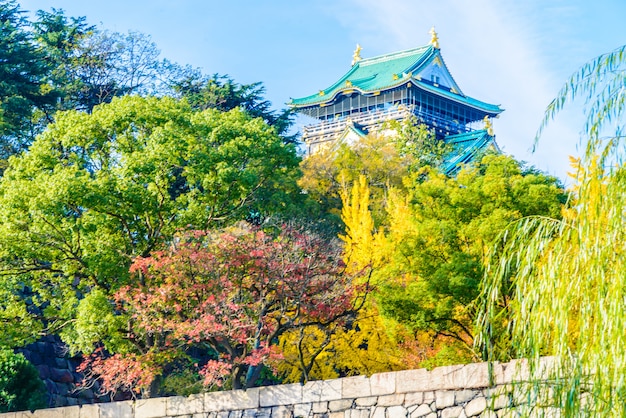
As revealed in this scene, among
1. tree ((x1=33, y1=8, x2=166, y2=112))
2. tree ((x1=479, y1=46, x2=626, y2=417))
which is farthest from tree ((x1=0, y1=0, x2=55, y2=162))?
tree ((x1=479, y1=46, x2=626, y2=417))

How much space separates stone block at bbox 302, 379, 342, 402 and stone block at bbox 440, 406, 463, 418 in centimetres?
179

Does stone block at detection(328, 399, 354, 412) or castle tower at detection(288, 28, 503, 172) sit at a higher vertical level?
castle tower at detection(288, 28, 503, 172)

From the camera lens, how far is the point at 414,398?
1215 centimetres

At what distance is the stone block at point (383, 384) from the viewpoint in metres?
12.5

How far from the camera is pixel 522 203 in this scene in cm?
1744

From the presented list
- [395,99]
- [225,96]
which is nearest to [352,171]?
[225,96]

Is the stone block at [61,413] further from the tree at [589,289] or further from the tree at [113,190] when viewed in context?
the tree at [589,289]

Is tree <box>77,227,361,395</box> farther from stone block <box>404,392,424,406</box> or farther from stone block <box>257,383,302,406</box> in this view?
stone block <box>404,392,424,406</box>

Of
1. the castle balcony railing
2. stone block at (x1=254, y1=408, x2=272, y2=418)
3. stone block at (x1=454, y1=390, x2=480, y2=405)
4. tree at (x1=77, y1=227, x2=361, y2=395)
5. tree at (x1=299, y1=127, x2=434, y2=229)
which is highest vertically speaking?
the castle balcony railing

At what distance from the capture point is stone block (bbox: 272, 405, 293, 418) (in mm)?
13477

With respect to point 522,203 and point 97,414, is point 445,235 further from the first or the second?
point 97,414

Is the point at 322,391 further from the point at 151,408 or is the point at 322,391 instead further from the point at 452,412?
the point at 151,408

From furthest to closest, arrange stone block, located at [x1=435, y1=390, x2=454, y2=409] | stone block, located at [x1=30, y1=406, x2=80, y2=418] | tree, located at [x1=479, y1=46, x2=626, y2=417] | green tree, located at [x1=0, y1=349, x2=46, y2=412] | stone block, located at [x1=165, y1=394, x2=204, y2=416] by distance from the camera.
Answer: green tree, located at [x1=0, y1=349, x2=46, y2=412], stone block, located at [x1=30, y1=406, x2=80, y2=418], stone block, located at [x1=165, y1=394, x2=204, y2=416], stone block, located at [x1=435, y1=390, x2=454, y2=409], tree, located at [x1=479, y1=46, x2=626, y2=417]

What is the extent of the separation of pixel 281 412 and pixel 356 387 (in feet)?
4.30
